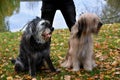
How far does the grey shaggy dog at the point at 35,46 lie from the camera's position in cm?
780

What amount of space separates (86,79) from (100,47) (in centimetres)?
376

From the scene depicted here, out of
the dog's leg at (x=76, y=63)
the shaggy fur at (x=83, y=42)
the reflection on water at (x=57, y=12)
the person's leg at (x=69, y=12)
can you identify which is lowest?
the dog's leg at (x=76, y=63)

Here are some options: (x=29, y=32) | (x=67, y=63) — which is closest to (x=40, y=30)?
(x=29, y=32)

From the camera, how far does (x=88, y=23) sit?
793cm

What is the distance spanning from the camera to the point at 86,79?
26.4 ft

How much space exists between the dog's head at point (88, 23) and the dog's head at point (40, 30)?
2.12ft

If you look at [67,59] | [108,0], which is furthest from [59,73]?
[108,0]

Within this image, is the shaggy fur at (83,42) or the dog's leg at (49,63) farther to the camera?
the dog's leg at (49,63)

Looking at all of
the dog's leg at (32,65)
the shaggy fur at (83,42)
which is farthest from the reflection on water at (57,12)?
the dog's leg at (32,65)

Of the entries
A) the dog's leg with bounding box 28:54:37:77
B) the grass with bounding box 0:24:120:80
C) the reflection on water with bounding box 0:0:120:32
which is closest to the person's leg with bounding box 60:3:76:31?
the grass with bounding box 0:24:120:80

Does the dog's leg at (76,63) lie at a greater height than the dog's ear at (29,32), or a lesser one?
lesser

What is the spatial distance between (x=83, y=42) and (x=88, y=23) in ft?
1.79

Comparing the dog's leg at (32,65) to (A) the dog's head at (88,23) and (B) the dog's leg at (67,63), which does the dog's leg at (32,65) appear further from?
(A) the dog's head at (88,23)

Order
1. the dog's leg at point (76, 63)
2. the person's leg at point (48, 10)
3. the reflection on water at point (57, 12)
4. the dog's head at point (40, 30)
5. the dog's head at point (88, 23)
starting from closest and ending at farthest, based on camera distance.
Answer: the dog's head at point (40, 30) → the dog's head at point (88, 23) → the dog's leg at point (76, 63) → the person's leg at point (48, 10) → the reflection on water at point (57, 12)
